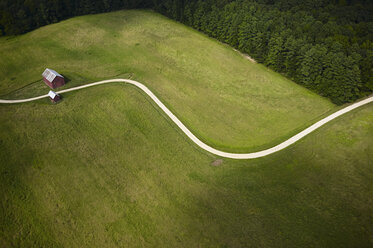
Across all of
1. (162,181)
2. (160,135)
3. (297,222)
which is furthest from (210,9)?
(297,222)

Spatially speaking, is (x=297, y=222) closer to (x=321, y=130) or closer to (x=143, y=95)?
(x=321, y=130)

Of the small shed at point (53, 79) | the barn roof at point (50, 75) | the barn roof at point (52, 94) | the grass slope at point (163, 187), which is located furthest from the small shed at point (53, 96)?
the barn roof at point (50, 75)

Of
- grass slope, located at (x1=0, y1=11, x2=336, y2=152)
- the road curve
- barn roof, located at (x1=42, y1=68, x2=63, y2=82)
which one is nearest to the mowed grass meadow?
grass slope, located at (x1=0, y1=11, x2=336, y2=152)

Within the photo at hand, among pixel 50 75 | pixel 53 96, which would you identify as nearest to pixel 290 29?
pixel 53 96

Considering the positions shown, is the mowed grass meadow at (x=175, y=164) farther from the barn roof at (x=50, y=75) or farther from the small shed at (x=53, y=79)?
the barn roof at (x=50, y=75)

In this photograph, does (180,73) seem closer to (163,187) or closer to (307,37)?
(307,37)

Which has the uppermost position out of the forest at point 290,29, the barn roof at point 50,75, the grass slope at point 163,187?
the forest at point 290,29
